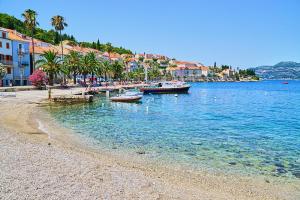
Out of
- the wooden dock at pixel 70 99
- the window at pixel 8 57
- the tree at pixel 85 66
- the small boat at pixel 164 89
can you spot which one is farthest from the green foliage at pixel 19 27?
the wooden dock at pixel 70 99

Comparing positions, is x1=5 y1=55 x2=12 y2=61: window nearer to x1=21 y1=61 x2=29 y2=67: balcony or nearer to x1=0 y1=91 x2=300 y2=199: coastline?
x1=21 y1=61 x2=29 y2=67: balcony

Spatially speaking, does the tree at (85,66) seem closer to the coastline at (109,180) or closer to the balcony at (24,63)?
the balcony at (24,63)

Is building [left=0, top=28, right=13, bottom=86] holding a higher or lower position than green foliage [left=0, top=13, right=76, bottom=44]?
lower

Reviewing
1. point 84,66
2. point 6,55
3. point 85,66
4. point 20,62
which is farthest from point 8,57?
point 85,66

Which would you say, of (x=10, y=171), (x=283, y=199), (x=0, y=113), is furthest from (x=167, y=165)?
(x=0, y=113)

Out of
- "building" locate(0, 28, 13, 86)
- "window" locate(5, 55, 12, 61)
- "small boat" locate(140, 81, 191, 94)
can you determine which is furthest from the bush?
"small boat" locate(140, 81, 191, 94)

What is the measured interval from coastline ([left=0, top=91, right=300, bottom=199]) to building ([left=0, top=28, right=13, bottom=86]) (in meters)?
65.1

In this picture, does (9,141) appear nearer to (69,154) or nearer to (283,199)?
(69,154)

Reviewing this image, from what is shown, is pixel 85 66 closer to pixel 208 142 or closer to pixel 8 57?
pixel 8 57

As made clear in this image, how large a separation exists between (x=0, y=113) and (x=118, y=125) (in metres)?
12.4

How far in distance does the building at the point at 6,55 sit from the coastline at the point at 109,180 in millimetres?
65052

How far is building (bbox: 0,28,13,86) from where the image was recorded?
251 feet

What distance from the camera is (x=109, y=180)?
39.8ft

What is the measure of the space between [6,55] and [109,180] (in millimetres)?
74110
